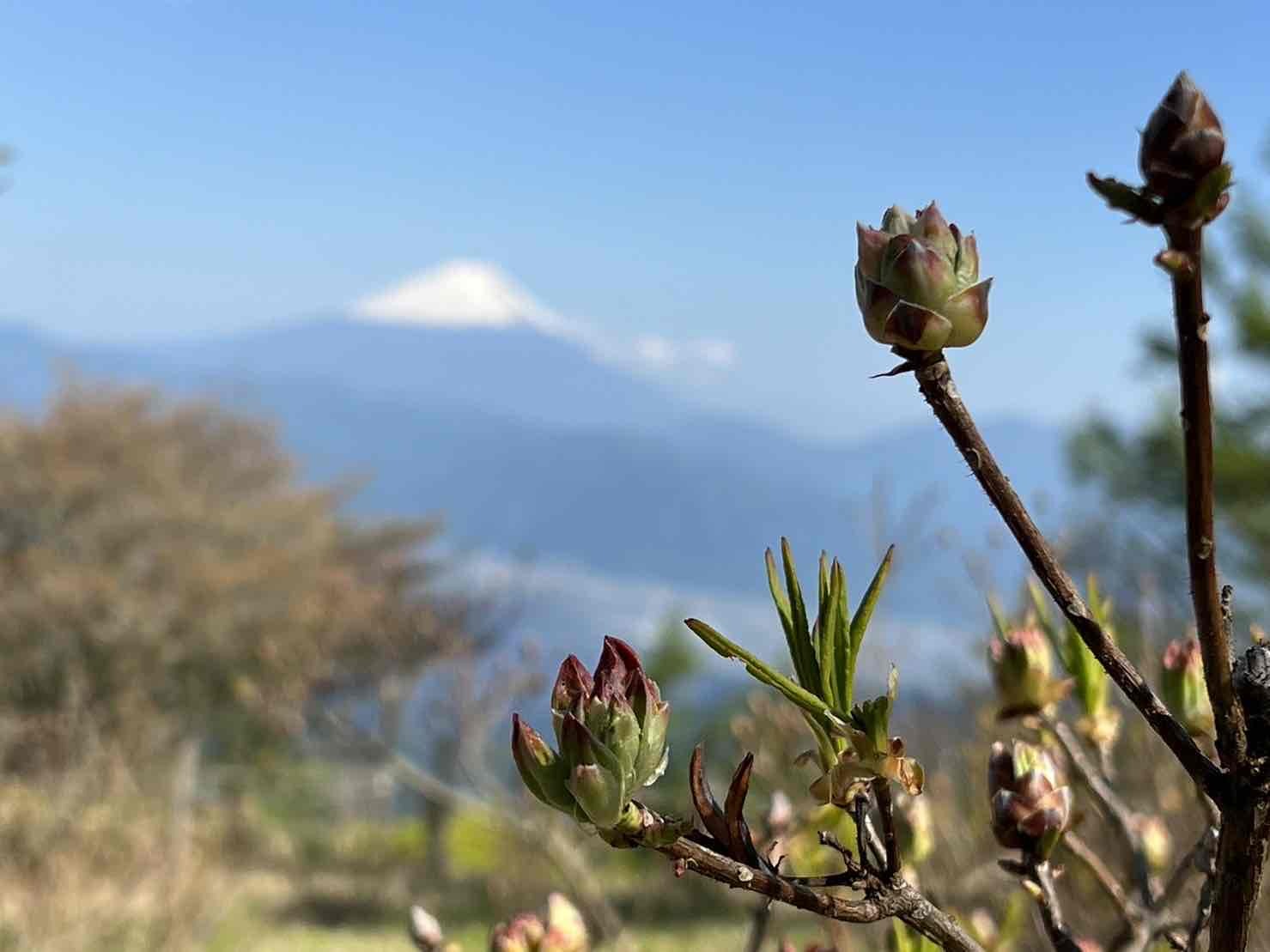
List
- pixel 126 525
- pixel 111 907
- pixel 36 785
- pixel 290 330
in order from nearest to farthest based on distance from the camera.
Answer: pixel 111 907 < pixel 36 785 < pixel 126 525 < pixel 290 330

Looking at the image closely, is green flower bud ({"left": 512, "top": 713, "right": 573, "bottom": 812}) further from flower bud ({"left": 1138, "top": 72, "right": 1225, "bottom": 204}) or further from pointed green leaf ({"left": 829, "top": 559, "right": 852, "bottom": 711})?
flower bud ({"left": 1138, "top": 72, "right": 1225, "bottom": 204})

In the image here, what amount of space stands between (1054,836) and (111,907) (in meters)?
5.52

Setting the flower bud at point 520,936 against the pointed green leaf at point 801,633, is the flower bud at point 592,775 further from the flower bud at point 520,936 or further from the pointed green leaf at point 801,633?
the flower bud at point 520,936

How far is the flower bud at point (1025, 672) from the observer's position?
0.57m

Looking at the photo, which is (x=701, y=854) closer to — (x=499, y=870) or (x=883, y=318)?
(x=883, y=318)

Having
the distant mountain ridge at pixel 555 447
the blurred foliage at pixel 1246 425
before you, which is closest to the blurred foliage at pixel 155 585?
the blurred foliage at pixel 1246 425

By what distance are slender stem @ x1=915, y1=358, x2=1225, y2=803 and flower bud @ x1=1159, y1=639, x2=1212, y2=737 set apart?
256 mm

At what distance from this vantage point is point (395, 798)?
14.2 metres

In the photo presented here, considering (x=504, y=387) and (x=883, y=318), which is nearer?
(x=883, y=318)

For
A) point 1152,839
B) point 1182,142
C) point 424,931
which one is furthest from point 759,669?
point 1152,839

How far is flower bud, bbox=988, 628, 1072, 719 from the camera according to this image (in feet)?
1.86

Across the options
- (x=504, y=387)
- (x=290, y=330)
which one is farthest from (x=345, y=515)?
(x=290, y=330)

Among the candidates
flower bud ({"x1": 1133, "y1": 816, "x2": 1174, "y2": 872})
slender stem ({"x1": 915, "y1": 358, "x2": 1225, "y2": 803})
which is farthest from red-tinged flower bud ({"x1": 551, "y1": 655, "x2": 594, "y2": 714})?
flower bud ({"x1": 1133, "y1": 816, "x2": 1174, "y2": 872})

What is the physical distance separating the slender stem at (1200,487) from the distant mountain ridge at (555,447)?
117ft
